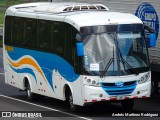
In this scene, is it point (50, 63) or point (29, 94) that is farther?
point (29, 94)

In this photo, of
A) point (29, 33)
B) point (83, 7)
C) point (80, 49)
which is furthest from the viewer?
point (29, 33)

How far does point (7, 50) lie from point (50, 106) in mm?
4031

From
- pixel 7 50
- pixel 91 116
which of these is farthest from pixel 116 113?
pixel 7 50

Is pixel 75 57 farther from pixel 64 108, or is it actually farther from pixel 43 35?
pixel 43 35

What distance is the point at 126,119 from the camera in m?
18.4

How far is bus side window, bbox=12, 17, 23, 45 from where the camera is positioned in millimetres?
24000

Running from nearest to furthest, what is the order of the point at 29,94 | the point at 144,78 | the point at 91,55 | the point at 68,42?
the point at 91,55
the point at 144,78
the point at 68,42
the point at 29,94

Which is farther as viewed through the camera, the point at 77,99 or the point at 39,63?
the point at 39,63

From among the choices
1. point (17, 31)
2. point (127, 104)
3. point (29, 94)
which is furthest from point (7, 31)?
point (127, 104)

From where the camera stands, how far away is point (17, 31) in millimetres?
24297

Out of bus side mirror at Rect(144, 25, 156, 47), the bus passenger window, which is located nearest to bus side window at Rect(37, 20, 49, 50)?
the bus passenger window

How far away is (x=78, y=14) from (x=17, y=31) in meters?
4.59

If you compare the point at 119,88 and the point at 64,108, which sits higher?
the point at 119,88

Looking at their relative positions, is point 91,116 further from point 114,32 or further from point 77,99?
point 114,32
